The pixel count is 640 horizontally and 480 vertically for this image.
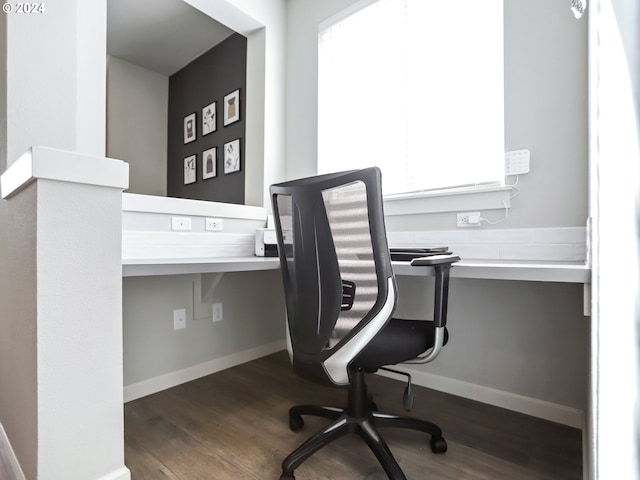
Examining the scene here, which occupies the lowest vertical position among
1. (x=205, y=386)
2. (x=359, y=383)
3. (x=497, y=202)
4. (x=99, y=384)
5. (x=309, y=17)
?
(x=205, y=386)

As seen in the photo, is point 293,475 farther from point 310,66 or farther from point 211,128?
point 211,128

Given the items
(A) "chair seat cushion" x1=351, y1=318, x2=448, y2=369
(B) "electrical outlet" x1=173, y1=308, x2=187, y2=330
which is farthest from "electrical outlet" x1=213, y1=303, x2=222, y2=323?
(A) "chair seat cushion" x1=351, y1=318, x2=448, y2=369

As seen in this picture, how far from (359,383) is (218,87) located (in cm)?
286

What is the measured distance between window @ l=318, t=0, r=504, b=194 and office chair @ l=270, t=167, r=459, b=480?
0.94m

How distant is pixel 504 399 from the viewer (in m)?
1.74

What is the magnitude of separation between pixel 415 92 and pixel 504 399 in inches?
67.4

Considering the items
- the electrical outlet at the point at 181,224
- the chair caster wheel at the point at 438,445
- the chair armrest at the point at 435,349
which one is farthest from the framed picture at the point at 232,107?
the chair caster wheel at the point at 438,445

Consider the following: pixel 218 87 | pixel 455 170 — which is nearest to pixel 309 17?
pixel 218 87

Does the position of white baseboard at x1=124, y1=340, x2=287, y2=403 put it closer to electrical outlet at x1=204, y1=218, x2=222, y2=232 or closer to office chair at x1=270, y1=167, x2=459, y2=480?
electrical outlet at x1=204, y1=218, x2=222, y2=232

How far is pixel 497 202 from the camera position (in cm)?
172

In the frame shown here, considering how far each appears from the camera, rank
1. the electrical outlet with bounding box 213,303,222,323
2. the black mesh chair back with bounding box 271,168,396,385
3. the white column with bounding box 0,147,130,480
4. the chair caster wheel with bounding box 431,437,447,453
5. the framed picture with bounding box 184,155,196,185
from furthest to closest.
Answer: the framed picture with bounding box 184,155,196,185 < the electrical outlet with bounding box 213,303,222,323 < the chair caster wheel with bounding box 431,437,447,453 < the black mesh chair back with bounding box 271,168,396,385 < the white column with bounding box 0,147,130,480

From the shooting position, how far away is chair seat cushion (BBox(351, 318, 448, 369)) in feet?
3.78

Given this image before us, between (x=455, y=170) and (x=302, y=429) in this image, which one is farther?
(x=455, y=170)

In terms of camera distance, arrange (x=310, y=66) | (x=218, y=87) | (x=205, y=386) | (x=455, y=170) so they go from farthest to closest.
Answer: (x=218, y=87) < (x=310, y=66) < (x=205, y=386) < (x=455, y=170)
